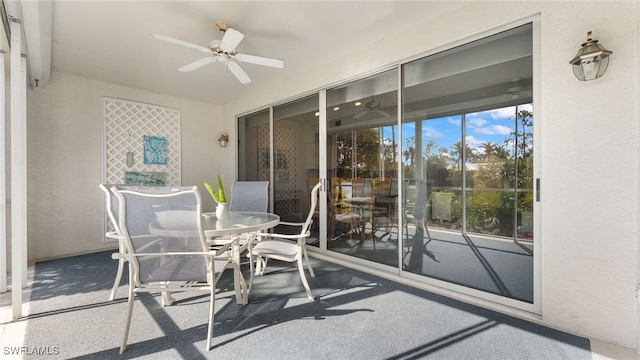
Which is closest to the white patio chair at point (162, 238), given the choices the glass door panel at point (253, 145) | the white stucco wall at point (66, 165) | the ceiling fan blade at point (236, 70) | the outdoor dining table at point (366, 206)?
the ceiling fan blade at point (236, 70)

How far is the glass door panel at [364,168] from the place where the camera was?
3105mm

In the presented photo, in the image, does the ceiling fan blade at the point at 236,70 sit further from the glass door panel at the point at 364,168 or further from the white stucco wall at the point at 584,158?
the white stucco wall at the point at 584,158

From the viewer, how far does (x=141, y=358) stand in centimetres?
168

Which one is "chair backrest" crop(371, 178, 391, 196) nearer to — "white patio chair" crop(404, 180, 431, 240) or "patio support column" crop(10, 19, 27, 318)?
"white patio chair" crop(404, 180, 431, 240)

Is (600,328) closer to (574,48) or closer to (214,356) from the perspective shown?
(574,48)

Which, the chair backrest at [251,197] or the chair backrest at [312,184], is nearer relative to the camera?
the chair backrest at [251,197]

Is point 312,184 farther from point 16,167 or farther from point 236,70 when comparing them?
point 16,167

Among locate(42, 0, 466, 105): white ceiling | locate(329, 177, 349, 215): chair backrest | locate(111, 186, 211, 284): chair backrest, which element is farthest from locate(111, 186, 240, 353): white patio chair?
locate(329, 177, 349, 215): chair backrest

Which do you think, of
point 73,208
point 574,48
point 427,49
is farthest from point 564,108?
point 73,208

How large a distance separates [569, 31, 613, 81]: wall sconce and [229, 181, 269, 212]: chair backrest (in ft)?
9.72

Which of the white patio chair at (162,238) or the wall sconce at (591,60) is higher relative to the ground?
the wall sconce at (591,60)

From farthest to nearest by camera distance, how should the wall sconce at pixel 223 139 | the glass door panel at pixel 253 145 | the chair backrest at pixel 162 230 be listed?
the wall sconce at pixel 223 139 < the glass door panel at pixel 253 145 < the chair backrest at pixel 162 230

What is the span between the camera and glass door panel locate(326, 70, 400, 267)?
311 cm

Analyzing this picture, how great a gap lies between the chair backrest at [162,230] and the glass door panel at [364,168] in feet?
6.63
